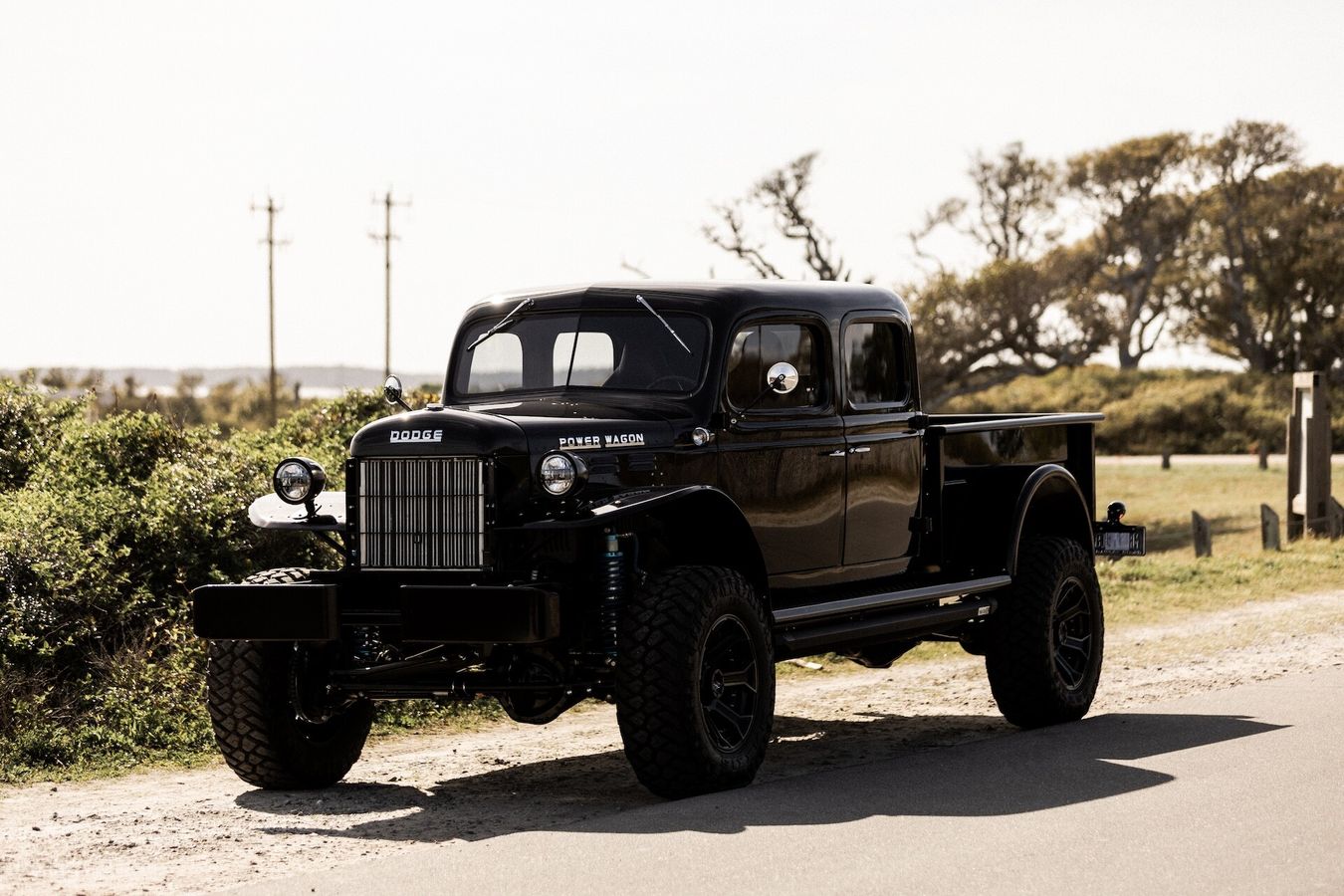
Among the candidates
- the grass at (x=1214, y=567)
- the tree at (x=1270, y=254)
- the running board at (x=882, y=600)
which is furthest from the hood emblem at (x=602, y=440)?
the tree at (x=1270, y=254)

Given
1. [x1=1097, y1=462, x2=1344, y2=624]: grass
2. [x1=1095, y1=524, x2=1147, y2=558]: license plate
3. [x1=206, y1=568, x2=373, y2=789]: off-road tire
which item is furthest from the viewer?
[x1=1097, y1=462, x2=1344, y2=624]: grass

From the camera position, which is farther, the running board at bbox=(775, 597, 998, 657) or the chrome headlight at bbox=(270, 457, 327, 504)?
the running board at bbox=(775, 597, 998, 657)

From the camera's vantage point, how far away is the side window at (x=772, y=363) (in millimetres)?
9711

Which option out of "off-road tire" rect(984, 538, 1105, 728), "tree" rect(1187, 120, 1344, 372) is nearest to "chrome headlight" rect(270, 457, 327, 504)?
"off-road tire" rect(984, 538, 1105, 728)

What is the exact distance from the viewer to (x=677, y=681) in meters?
8.22

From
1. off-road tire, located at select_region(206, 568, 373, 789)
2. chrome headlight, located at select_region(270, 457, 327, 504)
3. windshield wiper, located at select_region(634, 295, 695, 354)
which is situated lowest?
off-road tire, located at select_region(206, 568, 373, 789)

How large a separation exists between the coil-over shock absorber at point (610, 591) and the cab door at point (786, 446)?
1110 mm

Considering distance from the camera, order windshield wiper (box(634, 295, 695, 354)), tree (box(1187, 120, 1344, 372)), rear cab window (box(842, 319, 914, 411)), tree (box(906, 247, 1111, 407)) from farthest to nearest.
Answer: tree (box(1187, 120, 1344, 372))
tree (box(906, 247, 1111, 407))
rear cab window (box(842, 319, 914, 411))
windshield wiper (box(634, 295, 695, 354))

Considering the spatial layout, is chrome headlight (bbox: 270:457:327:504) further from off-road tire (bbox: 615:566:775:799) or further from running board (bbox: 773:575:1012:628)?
running board (bbox: 773:575:1012:628)

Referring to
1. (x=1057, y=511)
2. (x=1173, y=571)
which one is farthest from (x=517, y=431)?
(x=1173, y=571)

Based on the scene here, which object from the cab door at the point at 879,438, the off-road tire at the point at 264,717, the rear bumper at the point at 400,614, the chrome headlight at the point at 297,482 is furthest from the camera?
the cab door at the point at 879,438

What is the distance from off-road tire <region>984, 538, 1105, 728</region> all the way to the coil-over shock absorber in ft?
10.7

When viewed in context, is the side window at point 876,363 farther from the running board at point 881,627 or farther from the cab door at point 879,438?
the running board at point 881,627

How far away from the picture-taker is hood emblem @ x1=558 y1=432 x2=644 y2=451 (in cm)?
876
